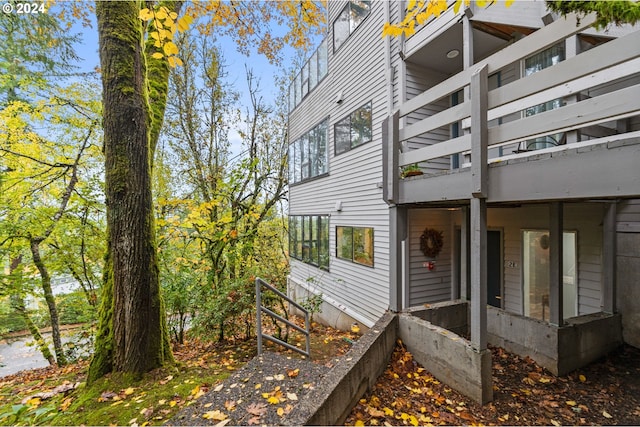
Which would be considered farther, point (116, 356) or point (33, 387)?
point (33, 387)

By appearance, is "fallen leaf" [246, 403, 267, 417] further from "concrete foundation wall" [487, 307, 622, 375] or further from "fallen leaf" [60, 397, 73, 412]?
"concrete foundation wall" [487, 307, 622, 375]

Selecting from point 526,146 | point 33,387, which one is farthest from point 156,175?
point 526,146

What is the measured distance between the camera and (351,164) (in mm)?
7598

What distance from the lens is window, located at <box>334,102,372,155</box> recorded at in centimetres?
703

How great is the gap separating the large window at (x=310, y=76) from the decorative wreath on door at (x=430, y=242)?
611cm

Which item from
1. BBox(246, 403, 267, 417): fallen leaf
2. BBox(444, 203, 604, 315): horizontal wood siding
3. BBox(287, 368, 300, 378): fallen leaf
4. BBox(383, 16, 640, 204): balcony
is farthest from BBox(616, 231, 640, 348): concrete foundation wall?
BBox(246, 403, 267, 417): fallen leaf

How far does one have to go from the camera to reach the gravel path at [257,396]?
2546mm

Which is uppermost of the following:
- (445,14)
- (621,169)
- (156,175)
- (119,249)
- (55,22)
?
(55,22)

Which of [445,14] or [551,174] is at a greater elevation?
[445,14]

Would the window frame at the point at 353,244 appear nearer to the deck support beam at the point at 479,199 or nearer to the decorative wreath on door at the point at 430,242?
the decorative wreath on door at the point at 430,242

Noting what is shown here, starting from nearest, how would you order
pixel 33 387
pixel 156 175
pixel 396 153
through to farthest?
pixel 396 153 → pixel 33 387 → pixel 156 175

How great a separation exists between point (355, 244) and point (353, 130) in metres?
3.02

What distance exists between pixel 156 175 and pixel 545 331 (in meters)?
14.2

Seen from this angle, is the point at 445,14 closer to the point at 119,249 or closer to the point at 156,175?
the point at 119,249
